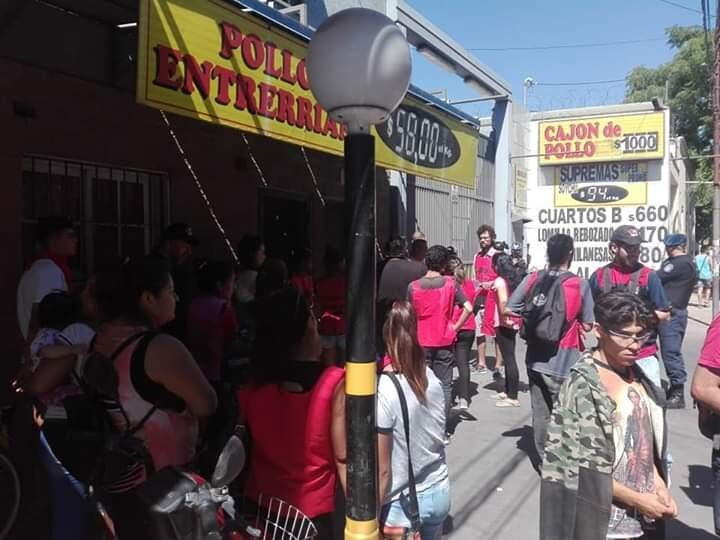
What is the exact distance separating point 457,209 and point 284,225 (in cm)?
535

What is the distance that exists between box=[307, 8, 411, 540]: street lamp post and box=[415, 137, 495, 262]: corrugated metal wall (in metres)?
8.80

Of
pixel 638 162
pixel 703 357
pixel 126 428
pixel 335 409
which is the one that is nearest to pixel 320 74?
pixel 335 409

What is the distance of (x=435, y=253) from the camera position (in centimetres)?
519

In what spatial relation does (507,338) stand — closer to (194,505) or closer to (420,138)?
(420,138)

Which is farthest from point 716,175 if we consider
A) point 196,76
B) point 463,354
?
point 196,76

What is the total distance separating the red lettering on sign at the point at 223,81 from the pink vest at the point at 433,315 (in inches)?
85.8

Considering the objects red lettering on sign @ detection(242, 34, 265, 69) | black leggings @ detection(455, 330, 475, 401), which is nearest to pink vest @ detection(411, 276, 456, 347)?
black leggings @ detection(455, 330, 475, 401)

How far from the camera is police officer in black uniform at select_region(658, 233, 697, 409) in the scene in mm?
6539

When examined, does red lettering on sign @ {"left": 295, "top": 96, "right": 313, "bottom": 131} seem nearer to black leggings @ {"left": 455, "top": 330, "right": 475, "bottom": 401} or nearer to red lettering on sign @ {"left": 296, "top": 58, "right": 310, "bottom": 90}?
A: red lettering on sign @ {"left": 296, "top": 58, "right": 310, "bottom": 90}

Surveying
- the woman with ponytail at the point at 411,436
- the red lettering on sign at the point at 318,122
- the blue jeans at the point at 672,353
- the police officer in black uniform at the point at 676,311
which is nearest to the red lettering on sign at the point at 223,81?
the red lettering on sign at the point at 318,122

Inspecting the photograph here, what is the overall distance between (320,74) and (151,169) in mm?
4477

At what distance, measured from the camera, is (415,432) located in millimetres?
2479

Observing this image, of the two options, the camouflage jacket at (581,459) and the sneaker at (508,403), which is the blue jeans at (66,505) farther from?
the sneaker at (508,403)

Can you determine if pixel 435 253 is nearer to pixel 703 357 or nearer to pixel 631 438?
pixel 703 357
